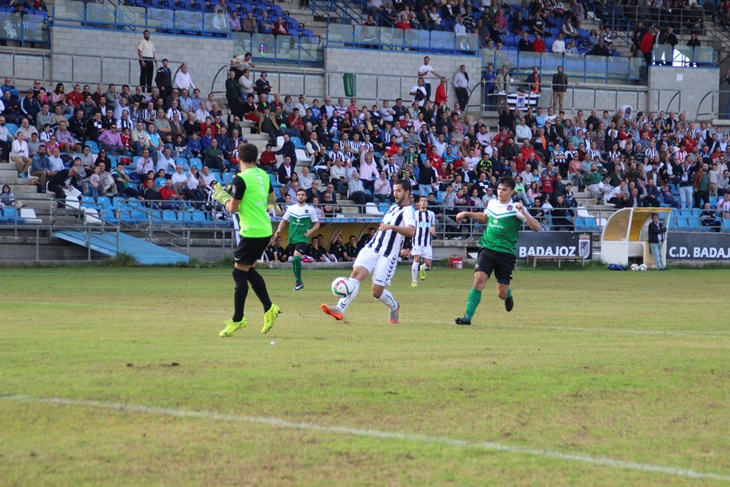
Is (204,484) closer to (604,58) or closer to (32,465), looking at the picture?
(32,465)

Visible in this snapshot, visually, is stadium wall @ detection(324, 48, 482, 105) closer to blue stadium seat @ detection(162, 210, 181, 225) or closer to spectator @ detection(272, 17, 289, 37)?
spectator @ detection(272, 17, 289, 37)

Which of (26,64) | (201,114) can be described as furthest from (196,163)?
(26,64)

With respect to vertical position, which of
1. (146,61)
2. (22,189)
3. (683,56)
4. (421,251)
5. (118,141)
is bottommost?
(421,251)

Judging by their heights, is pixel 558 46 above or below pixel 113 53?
above

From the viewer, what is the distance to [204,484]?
18.0ft

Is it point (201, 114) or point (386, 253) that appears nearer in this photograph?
point (386, 253)

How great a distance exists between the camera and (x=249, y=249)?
1190cm

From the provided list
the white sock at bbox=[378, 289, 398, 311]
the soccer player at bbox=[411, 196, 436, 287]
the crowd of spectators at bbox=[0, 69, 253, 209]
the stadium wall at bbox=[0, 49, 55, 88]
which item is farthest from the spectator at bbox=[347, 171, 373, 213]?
the white sock at bbox=[378, 289, 398, 311]

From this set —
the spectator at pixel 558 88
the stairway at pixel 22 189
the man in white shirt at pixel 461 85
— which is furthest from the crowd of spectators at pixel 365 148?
the spectator at pixel 558 88

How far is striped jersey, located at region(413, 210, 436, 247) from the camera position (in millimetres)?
26031

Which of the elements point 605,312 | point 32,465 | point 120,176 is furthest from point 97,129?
point 32,465

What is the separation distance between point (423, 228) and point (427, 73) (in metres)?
16.2

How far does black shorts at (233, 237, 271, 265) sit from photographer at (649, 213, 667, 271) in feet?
79.4

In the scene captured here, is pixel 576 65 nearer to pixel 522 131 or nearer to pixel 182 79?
pixel 522 131
